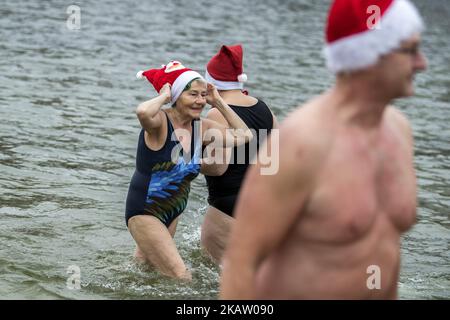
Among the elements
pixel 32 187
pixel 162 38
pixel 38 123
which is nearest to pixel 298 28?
pixel 162 38

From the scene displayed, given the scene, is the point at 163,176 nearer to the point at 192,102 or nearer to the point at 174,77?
the point at 192,102

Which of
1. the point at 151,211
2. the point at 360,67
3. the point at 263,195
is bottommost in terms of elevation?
the point at 151,211

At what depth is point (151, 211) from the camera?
7.46 metres

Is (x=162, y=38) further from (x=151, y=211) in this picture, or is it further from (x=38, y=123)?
(x=151, y=211)

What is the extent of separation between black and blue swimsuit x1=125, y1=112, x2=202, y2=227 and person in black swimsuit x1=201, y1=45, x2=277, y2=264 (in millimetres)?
427

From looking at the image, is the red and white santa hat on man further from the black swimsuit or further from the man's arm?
the black swimsuit

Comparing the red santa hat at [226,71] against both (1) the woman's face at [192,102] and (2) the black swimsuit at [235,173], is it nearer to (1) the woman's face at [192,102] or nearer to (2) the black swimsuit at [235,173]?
(2) the black swimsuit at [235,173]

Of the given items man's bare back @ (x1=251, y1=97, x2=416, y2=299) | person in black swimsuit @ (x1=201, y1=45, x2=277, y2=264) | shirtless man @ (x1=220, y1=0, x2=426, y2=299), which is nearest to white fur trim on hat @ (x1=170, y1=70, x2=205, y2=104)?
person in black swimsuit @ (x1=201, y1=45, x2=277, y2=264)

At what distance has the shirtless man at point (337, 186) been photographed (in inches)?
133

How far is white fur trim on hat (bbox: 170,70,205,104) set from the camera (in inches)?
295

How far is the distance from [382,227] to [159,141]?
366 centimetres

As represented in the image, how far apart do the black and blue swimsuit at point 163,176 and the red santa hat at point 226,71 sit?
780mm

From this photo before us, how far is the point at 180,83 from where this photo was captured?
7.53m

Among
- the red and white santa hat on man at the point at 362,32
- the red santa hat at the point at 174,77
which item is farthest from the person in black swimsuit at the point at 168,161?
the red and white santa hat on man at the point at 362,32
